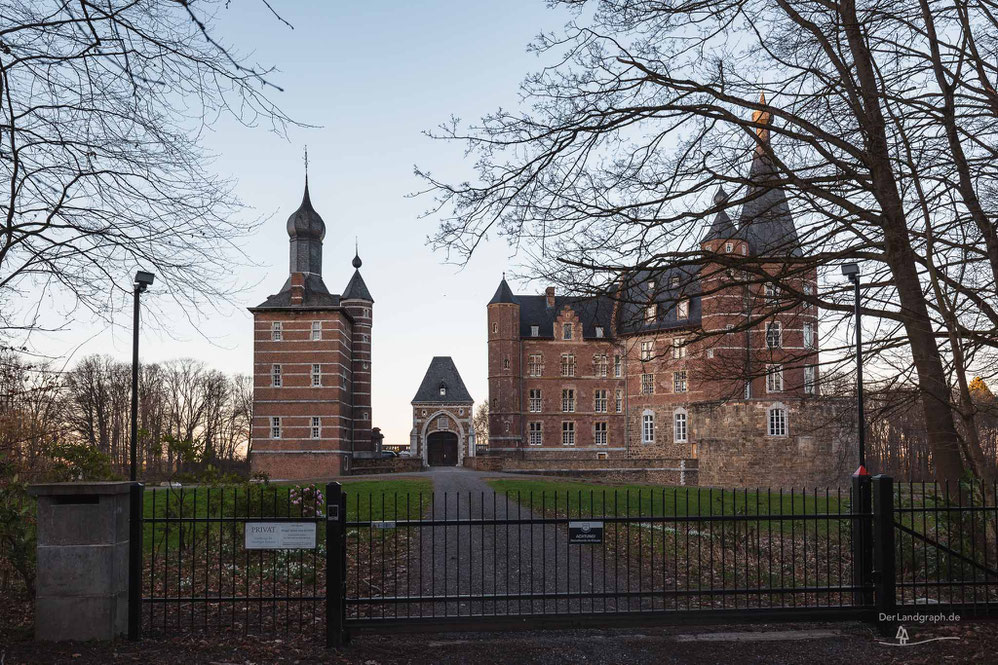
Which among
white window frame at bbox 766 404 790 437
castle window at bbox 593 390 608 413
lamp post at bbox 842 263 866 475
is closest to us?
lamp post at bbox 842 263 866 475

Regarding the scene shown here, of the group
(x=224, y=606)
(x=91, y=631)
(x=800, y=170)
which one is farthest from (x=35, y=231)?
(x=800, y=170)

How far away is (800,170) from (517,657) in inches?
243

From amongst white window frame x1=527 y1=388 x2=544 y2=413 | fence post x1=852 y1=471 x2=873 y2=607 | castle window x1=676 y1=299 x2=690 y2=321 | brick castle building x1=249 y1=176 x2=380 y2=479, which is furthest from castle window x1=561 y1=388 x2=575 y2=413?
fence post x1=852 y1=471 x2=873 y2=607

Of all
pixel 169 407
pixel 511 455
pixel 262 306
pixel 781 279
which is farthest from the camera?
pixel 169 407

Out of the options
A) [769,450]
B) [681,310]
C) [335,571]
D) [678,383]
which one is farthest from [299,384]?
[335,571]

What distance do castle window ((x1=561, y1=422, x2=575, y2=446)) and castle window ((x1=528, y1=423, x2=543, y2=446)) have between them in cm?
163

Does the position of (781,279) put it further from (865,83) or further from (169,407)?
(169,407)

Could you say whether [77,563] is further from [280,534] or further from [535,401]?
[535,401]

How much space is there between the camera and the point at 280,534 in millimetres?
8133

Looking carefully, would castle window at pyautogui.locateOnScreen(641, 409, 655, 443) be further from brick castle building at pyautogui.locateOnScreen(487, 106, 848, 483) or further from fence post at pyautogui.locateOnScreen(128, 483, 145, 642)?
fence post at pyautogui.locateOnScreen(128, 483, 145, 642)

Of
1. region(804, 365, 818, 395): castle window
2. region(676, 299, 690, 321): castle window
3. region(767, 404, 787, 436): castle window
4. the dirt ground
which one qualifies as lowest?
the dirt ground

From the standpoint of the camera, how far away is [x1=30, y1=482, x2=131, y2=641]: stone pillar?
7742mm

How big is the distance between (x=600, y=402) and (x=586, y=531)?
167 ft

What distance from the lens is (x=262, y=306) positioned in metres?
49.9
